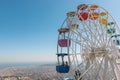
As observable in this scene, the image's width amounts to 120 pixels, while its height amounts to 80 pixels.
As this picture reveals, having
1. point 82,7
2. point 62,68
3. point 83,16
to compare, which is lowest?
point 62,68

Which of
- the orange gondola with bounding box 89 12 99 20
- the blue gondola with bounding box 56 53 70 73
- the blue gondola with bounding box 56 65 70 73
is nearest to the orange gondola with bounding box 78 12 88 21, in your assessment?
the orange gondola with bounding box 89 12 99 20

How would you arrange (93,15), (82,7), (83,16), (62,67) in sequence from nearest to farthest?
(62,67)
(83,16)
(82,7)
(93,15)

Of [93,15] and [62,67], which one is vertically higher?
[93,15]

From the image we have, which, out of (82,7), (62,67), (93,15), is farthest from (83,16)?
(62,67)

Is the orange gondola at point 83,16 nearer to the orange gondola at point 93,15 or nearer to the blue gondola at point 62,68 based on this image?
the orange gondola at point 93,15

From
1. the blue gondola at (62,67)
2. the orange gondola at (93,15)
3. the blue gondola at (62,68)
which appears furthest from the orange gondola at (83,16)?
the blue gondola at (62,68)

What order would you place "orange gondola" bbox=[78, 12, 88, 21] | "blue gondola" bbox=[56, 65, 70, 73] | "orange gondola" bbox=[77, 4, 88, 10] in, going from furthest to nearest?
"orange gondola" bbox=[77, 4, 88, 10]
"orange gondola" bbox=[78, 12, 88, 21]
"blue gondola" bbox=[56, 65, 70, 73]

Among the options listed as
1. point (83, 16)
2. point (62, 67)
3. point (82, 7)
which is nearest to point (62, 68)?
point (62, 67)

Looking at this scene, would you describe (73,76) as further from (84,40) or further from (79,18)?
(79,18)

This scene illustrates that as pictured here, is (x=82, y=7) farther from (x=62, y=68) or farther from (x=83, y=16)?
(x=62, y=68)

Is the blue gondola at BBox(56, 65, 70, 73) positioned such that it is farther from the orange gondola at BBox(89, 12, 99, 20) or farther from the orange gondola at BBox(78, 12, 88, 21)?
the orange gondola at BBox(89, 12, 99, 20)

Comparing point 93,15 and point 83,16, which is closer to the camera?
point 83,16

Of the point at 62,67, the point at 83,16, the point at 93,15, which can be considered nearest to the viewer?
the point at 62,67

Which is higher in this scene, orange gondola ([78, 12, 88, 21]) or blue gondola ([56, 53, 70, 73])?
orange gondola ([78, 12, 88, 21])
